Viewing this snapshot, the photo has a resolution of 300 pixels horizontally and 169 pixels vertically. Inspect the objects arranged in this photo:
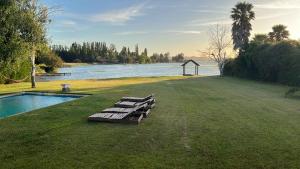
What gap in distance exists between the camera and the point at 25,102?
17.6 meters

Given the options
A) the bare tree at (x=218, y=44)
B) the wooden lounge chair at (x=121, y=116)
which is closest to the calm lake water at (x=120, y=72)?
the bare tree at (x=218, y=44)

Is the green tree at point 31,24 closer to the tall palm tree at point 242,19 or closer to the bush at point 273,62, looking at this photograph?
the bush at point 273,62

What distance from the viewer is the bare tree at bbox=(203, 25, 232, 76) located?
156 ft

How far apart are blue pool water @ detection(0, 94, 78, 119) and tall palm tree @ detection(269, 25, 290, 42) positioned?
30122mm

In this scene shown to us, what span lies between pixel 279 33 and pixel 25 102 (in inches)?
1295

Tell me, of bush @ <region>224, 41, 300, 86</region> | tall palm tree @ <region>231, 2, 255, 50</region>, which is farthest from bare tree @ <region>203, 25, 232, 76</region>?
bush @ <region>224, 41, 300, 86</region>

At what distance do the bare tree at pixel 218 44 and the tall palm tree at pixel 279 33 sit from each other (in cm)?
798

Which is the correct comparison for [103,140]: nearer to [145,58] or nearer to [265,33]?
[265,33]

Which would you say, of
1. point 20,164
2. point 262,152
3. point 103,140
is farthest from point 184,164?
point 20,164

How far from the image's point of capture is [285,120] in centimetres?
980

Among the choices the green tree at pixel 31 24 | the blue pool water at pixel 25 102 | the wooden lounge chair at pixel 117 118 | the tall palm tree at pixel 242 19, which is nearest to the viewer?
the wooden lounge chair at pixel 117 118

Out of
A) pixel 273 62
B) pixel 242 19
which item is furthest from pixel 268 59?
pixel 242 19

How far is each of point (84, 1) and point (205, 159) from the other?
117 feet

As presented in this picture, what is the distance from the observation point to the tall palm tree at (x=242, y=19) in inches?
1727
